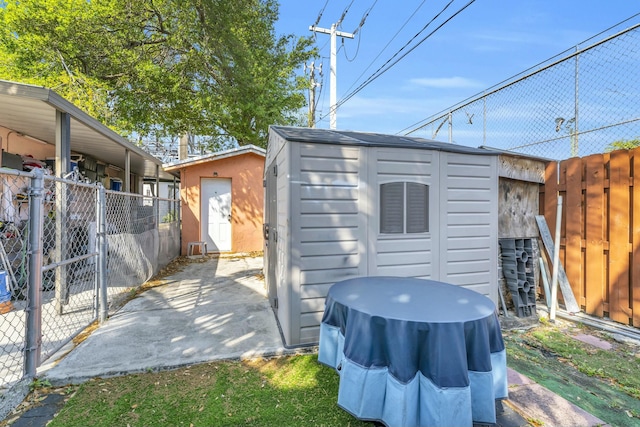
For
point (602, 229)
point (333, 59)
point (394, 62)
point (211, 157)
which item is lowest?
point (602, 229)

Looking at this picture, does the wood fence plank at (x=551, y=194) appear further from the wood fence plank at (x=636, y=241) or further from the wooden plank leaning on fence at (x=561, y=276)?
the wood fence plank at (x=636, y=241)

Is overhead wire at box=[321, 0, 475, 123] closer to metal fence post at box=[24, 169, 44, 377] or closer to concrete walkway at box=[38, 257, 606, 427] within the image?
concrete walkway at box=[38, 257, 606, 427]

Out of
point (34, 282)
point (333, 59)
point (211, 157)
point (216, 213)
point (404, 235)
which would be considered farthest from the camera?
point (333, 59)

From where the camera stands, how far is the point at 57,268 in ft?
12.3

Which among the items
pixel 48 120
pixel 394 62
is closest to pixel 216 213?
pixel 48 120

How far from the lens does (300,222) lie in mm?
2977

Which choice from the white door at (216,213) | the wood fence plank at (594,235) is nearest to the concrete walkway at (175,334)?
the white door at (216,213)

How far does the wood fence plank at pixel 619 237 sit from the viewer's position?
3.64m

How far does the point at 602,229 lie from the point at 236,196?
8122 mm

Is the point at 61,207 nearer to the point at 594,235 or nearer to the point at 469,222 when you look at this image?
the point at 469,222

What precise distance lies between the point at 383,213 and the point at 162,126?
1176cm

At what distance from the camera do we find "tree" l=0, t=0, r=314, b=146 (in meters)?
9.50

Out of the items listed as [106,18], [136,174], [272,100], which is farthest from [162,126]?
[272,100]

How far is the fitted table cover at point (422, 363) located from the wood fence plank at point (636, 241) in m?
2.97
